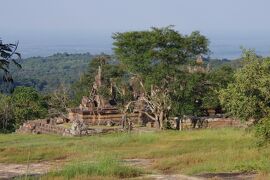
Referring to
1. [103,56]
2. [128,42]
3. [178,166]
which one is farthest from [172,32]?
[103,56]

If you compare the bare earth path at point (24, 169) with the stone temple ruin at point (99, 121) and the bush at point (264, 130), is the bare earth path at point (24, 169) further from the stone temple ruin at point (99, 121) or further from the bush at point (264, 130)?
the stone temple ruin at point (99, 121)

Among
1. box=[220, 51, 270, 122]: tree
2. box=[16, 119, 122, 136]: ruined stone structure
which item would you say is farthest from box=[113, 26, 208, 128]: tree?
box=[220, 51, 270, 122]: tree

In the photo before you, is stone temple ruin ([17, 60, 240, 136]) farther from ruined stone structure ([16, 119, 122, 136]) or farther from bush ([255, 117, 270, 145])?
bush ([255, 117, 270, 145])

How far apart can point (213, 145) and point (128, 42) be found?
20.4 m

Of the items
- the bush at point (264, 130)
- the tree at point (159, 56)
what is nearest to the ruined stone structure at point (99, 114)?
the tree at point (159, 56)

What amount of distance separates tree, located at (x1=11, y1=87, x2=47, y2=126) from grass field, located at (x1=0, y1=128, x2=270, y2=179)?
131ft

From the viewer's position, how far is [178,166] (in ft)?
58.5

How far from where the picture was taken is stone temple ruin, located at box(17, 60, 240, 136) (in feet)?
142

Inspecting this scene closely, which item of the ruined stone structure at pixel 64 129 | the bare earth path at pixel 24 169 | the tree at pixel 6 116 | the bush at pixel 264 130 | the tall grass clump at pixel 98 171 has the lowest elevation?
the tree at pixel 6 116

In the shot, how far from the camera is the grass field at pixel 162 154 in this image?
1564 centimetres

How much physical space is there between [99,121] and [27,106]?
907 inches

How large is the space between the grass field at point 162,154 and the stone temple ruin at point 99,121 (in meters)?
13.0

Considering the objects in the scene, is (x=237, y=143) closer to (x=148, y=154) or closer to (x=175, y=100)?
(x=148, y=154)

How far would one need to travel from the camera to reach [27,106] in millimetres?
Result: 70625
